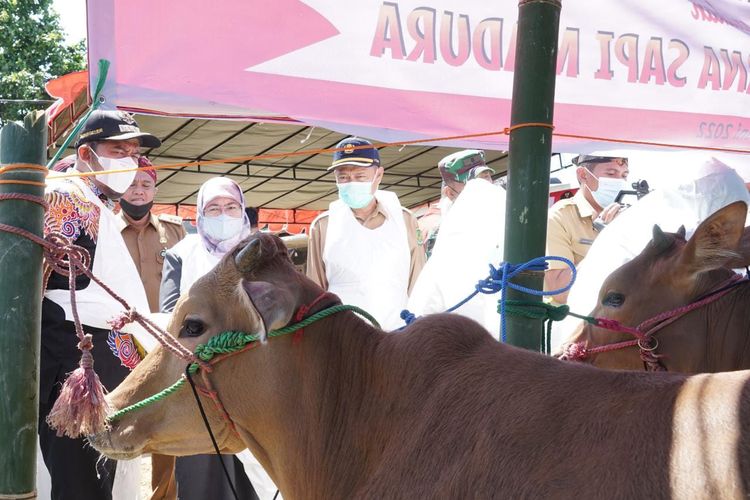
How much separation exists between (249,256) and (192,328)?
32 cm

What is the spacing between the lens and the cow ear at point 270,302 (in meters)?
2.32

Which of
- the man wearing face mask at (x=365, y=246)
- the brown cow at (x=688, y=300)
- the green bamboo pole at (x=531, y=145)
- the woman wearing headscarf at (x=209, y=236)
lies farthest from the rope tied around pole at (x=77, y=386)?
the man wearing face mask at (x=365, y=246)

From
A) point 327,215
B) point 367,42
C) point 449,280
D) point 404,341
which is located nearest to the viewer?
point 404,341

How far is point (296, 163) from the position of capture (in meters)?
14.3

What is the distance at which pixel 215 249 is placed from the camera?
4625 millimetres

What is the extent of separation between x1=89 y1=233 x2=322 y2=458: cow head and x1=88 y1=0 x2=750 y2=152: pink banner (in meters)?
0.61

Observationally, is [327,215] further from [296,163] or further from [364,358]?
Result: [296,163]

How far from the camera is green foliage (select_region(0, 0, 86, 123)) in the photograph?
14.9 metres

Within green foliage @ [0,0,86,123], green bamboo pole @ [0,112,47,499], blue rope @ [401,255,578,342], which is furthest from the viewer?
green foliage @ [0,0,86,123]

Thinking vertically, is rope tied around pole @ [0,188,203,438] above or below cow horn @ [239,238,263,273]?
below

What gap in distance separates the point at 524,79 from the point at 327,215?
245cm

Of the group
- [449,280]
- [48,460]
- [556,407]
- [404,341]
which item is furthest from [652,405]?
[48,460]

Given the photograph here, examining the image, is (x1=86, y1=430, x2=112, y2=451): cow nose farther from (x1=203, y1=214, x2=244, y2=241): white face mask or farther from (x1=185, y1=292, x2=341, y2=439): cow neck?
(x1=203, y1=214, x2=244, y2=241): white face mask

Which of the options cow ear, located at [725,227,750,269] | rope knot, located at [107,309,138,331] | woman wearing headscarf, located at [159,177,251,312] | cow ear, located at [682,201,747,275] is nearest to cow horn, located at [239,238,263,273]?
rope knot, located at [107,309,138,331]
